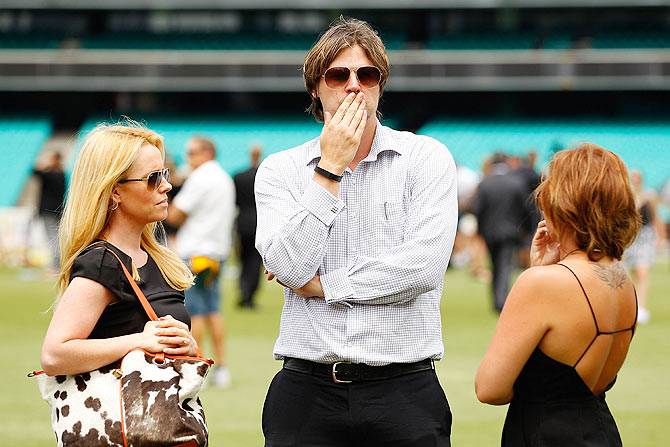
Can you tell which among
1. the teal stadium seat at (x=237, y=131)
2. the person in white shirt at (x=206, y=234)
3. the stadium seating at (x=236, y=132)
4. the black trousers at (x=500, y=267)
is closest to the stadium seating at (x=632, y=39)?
the teal stadium seat at (x=237, y=131)

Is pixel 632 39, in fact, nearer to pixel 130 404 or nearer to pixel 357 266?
pixel 357 266

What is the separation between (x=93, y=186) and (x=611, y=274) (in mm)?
1888

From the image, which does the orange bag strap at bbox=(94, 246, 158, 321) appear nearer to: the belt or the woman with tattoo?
the belt

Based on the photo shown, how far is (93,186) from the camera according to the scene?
11.6 feet

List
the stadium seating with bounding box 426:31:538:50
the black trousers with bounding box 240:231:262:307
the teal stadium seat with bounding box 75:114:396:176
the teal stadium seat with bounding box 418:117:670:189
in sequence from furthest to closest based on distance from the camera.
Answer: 1. the stadium seating with bounding box 426:31:538:50
2. the teal stadium seat with bounding box 75:114:396:176
3. the teal stadium seat with bounding box 418:117:670:189
4. the black trousers with bounding box 240:231:262:307

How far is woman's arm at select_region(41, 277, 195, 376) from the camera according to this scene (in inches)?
128

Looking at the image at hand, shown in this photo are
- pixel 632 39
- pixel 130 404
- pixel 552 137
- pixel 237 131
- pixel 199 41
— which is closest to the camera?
pixel 130 404

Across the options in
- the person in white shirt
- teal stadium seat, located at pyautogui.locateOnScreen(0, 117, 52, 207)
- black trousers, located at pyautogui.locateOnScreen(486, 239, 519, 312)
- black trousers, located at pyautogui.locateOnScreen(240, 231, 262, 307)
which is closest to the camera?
the person in white shirt

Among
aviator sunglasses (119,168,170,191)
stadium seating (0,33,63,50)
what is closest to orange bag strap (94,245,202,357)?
aviator sunglasses (119,168,170,191)

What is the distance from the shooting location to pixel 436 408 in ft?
11.3

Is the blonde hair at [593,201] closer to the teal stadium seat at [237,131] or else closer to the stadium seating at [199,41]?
the teal stadium seat at [237,131]

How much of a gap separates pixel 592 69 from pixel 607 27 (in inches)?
257

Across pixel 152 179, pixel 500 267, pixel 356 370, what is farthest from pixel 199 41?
pixel 356 370

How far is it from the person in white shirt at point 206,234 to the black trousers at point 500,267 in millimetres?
5987
